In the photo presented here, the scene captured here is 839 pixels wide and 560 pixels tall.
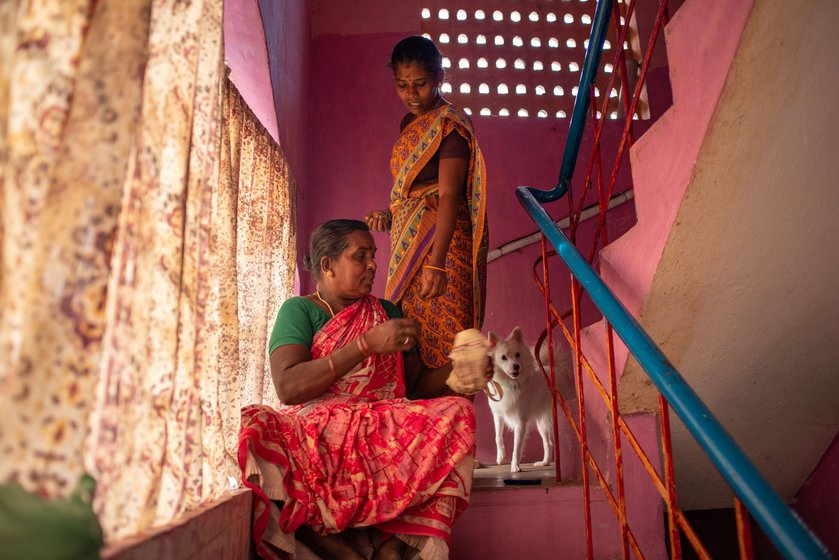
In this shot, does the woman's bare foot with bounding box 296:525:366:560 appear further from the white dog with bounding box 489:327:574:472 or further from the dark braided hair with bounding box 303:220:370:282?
the white dog with bounding box 489:327:574:472

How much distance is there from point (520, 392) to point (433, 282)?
228 centimetres

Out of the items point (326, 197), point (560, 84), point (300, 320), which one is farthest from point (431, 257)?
point (560, 84)

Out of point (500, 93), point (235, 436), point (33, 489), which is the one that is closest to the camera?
point (33, 489)

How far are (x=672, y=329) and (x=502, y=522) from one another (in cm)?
106

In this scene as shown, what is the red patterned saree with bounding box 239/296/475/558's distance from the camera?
204 cm

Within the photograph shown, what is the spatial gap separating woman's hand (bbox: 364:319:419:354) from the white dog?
2.42 metres

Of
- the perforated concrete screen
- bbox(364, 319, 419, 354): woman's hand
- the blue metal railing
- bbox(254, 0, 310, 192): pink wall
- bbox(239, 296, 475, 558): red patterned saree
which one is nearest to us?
the blue metal railing

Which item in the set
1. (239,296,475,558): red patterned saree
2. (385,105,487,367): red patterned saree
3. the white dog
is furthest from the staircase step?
the white dog

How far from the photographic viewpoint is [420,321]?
2889 millimetres

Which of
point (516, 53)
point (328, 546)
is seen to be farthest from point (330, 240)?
point (516, 53)

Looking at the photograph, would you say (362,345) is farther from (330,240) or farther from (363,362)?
(330,240)

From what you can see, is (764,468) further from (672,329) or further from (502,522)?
(502,522)

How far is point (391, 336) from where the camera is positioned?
228 centimetres

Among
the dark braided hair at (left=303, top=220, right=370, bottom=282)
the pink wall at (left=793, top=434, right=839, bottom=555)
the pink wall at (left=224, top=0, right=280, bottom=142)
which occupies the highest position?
the pink wall at (left=224, top=0, right=280, bottom=142)
